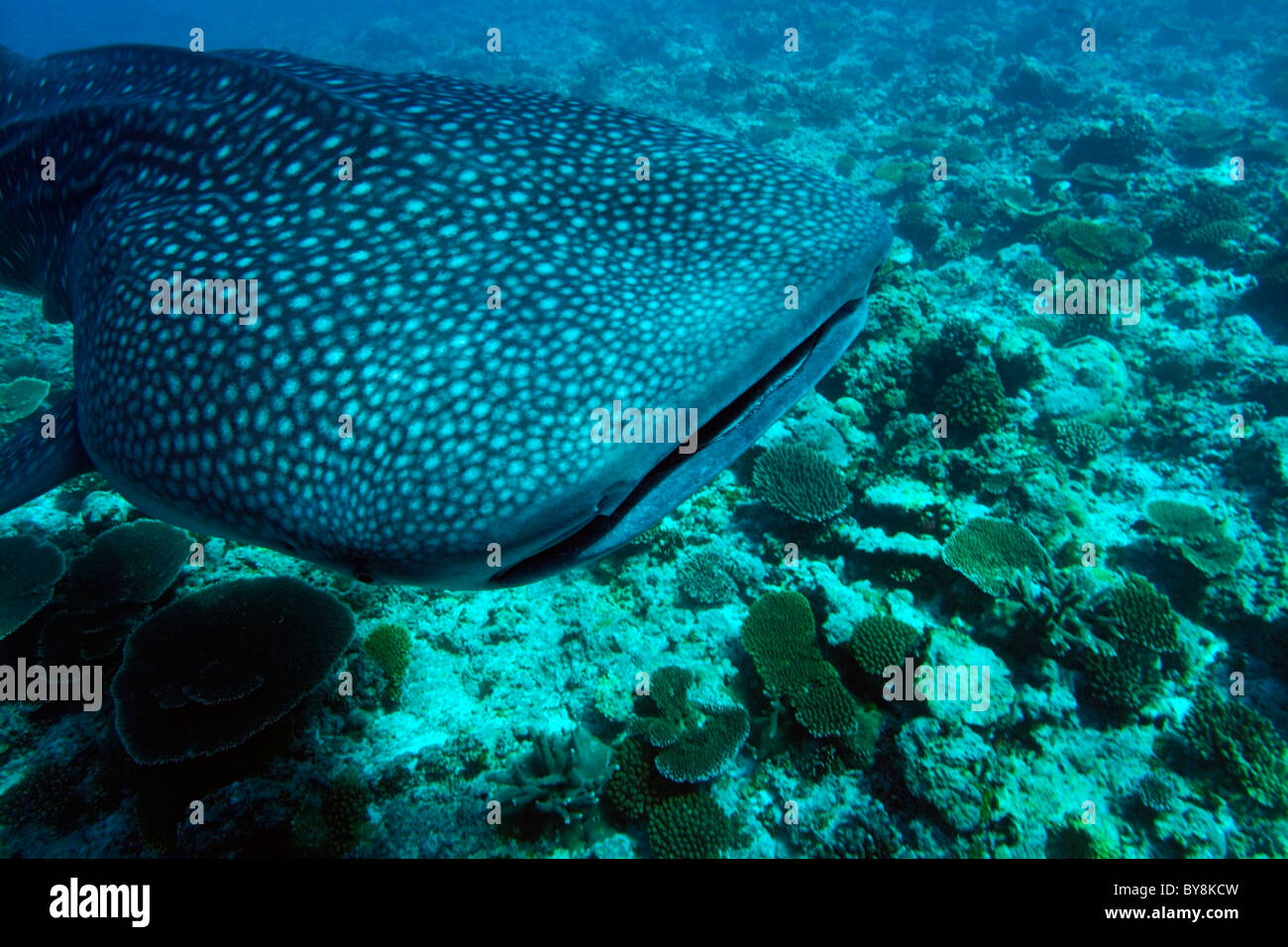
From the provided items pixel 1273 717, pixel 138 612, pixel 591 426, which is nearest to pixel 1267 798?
pixel 1273 717

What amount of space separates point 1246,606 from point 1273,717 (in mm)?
1146

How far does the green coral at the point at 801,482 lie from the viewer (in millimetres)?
5844

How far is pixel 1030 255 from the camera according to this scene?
1212 cm

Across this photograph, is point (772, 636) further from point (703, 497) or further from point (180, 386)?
point (180, 386)

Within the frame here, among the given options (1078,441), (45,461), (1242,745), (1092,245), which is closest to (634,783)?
(45,461)

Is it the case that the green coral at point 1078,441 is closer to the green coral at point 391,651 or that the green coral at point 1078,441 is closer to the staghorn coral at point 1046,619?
the staghorn coral at point 1046,619

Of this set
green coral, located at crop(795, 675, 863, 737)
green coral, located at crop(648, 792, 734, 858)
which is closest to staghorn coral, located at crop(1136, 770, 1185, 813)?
green coral, located at crop(795, 675, 863, 737)

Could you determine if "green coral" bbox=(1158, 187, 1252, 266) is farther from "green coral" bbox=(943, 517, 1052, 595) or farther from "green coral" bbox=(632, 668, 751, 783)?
"green coral" bbox=(632, 668, 751, 783)

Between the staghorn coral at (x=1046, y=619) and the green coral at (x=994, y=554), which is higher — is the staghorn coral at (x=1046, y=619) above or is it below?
below

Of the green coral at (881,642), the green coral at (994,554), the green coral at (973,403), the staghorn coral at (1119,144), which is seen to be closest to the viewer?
the green coral at (881,642)

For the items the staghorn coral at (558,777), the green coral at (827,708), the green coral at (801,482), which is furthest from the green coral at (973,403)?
the staghorn coral at (558,777)

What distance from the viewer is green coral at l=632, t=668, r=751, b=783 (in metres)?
4.31

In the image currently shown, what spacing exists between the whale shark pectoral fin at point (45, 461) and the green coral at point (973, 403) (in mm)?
7476

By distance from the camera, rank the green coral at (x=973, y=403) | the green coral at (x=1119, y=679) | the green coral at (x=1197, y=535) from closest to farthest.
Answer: the green coral at (x=1119, y=679) → the green coral at (x=1197, y=535) → the green coral at (x=973, y=403)
